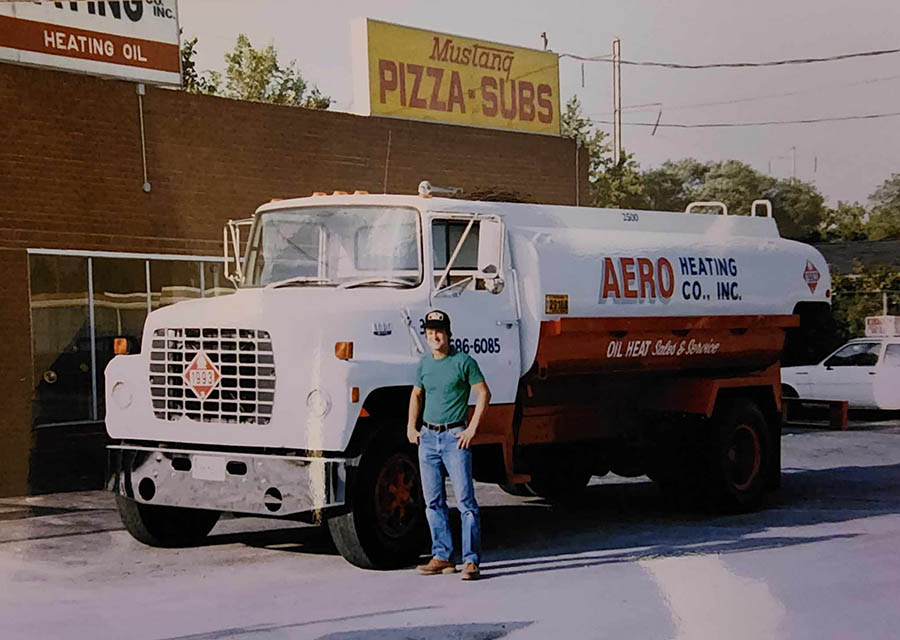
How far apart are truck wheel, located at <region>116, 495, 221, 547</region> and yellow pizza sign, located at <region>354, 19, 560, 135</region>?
9.60 meters

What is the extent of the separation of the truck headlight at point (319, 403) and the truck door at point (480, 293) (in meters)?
1.14

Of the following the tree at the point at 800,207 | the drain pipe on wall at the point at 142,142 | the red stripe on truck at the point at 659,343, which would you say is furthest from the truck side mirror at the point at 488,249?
the tree at the point at 800,207

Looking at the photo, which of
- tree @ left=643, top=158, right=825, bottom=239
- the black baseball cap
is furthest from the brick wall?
tree @ left=643, top=158, right=825, bottom=239

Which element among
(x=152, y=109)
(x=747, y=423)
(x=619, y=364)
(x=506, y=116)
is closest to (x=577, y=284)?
(x=619, y=364)

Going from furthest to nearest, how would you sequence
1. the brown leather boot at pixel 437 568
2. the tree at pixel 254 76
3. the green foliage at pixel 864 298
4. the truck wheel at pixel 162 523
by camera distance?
1. the tree at pixel 254 76
2. the green foliage at pixel 864 298
3. the truck wheel at pixel 162 523
4. the brown leather boot at pixel 437 568

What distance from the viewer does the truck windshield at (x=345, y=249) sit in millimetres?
10750

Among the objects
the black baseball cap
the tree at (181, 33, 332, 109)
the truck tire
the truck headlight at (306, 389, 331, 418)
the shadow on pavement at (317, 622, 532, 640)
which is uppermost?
the tree at (181, 33, 332, 109)

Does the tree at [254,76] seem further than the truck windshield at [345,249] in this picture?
Yes

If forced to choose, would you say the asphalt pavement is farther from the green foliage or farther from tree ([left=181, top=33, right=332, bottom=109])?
tree ([left=181, top=33, right=332, bottom=109])

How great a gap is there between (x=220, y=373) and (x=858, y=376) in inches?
641

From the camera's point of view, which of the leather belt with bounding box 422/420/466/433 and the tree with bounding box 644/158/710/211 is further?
the tree with bounding box 644/158/710/211

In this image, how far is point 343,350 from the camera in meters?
9.84

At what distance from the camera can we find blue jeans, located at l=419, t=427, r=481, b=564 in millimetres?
9648

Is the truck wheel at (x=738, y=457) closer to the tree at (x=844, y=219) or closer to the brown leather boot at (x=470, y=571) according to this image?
the brown leather boot at (x=470, y=571)
